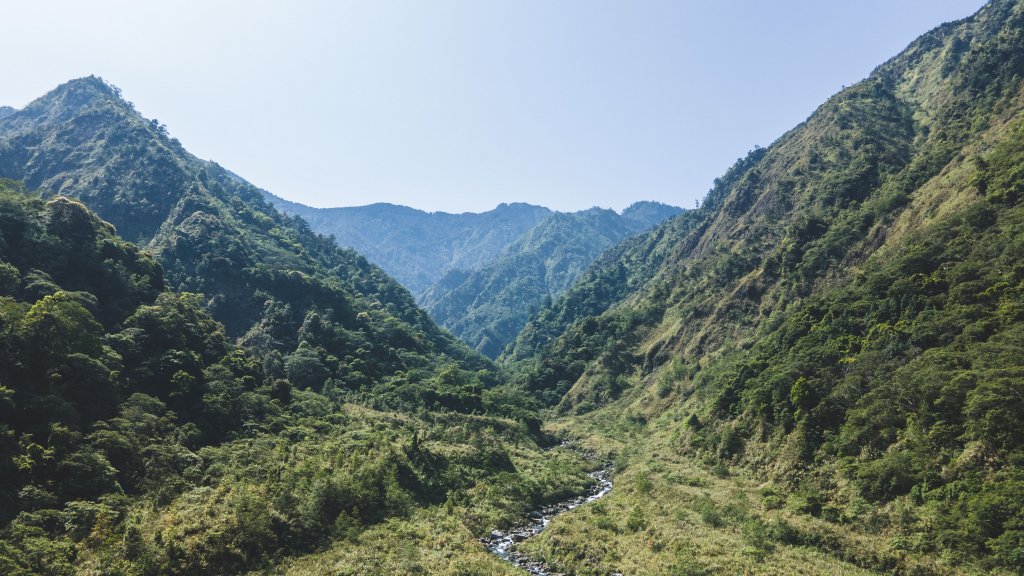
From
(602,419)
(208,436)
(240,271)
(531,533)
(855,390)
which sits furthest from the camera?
(240,271)

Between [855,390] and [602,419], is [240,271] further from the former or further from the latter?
[855,390]

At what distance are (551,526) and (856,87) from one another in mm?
208225

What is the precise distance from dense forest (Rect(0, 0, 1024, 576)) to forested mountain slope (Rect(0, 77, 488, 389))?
1.60 m

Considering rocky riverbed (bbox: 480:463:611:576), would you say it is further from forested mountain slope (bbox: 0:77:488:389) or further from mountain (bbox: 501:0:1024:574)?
forested mountain slope (bbox: 0:77:488:389)

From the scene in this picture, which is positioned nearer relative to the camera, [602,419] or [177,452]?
[177,452]

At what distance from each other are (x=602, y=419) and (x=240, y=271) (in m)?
105

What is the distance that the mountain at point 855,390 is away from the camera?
37000 millimetres

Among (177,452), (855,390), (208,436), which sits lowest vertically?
(855,390)

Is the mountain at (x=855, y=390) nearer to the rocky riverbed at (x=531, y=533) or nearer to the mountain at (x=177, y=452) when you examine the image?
the rocky riverbed at (x=531, y=533)

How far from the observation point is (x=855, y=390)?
5259cm

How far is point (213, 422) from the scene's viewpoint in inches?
2549

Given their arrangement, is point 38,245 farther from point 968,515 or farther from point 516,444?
point 968,515

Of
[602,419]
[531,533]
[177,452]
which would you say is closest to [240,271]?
[177,452]

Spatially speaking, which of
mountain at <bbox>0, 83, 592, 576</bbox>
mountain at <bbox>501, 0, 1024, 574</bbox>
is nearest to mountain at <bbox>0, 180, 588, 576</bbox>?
mountain at <bbox>0, 83, 592, 576</bbox>
